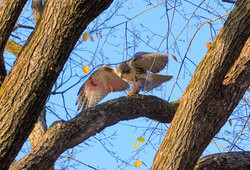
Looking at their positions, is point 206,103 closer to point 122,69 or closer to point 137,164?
point 137,164

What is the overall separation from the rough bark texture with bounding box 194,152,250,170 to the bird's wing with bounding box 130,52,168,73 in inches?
56.7

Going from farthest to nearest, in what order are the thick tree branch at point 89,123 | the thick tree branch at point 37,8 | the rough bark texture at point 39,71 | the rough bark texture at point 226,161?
the thick tree branch at point 37,8, the rough bark texture at point 226,161, the thick tree branch at point 89,123, the rough bark texture at point 39,71

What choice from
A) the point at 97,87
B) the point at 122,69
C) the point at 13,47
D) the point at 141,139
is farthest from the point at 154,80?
the point at 13,47

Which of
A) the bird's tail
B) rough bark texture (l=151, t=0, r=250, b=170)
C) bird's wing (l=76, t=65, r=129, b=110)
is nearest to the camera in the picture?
rough bark texture (l=151, t=0, r=250, b=170)

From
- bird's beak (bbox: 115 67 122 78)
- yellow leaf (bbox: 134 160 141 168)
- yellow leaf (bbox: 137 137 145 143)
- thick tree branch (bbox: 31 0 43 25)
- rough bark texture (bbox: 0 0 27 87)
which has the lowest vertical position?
yellow leaf (bbox: 134 160 141 168)

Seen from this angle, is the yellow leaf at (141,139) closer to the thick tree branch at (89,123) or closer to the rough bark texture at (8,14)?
the thick tree branch at (89,123)

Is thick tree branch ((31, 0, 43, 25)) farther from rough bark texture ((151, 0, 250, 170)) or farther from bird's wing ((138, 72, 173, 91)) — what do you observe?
rough bark texture ((151, 0, 250, 170))

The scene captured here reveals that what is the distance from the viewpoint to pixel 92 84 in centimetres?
479

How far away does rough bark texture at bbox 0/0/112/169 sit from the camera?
2.53m

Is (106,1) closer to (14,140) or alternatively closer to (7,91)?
(7,91)

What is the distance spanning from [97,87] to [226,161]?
207cm

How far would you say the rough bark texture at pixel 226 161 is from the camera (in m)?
3.17

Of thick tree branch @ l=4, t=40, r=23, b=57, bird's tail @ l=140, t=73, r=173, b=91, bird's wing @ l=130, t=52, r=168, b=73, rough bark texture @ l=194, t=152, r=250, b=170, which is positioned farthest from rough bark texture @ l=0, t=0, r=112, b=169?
thick tree branch @ l=4, t=40, r=23, b=57

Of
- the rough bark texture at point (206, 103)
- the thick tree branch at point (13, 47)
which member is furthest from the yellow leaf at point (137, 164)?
the thick tree branch at point (13, 47)
